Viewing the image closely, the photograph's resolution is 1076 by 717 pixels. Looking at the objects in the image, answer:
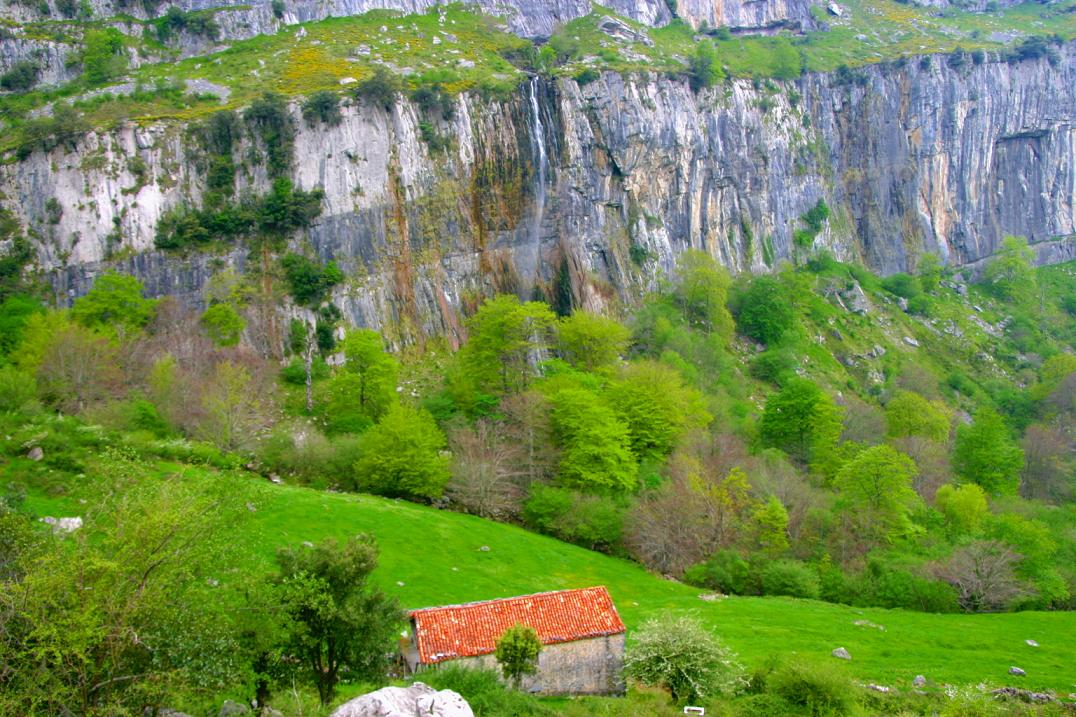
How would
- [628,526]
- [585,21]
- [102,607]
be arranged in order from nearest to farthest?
1. [102,607]
2. [628,526]
3. [585,21]

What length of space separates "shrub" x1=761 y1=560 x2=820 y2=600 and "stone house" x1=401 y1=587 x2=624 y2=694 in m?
14.8

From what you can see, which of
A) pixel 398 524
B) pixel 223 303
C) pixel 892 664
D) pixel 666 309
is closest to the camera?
pixel 892 664

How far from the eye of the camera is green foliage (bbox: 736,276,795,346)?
7588 cm

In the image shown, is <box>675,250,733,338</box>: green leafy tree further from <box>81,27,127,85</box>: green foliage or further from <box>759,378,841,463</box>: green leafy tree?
<box>81,27,127,85</box>: green foliage

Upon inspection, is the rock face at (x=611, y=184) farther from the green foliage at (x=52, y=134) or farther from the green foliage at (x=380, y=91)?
the green foliage at (x=52, y=134)

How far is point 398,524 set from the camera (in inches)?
1453

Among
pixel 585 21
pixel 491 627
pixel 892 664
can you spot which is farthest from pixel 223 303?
pixel 585 21

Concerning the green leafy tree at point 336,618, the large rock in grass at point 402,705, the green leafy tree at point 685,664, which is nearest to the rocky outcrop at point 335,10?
the green leafy tree at point 336,618

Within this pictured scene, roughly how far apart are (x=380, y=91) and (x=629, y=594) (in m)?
46.7

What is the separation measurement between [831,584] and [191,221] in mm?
48115

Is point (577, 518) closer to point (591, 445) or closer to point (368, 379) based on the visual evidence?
point (591, 445)

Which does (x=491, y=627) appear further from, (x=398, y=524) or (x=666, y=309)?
(x=666, y=309)

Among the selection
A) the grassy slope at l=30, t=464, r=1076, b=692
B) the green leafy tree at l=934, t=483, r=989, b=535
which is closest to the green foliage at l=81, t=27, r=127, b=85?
the grassy slope at l=30, t=464, r=1076, b=692

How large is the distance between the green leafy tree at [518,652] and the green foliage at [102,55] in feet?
→ 217
